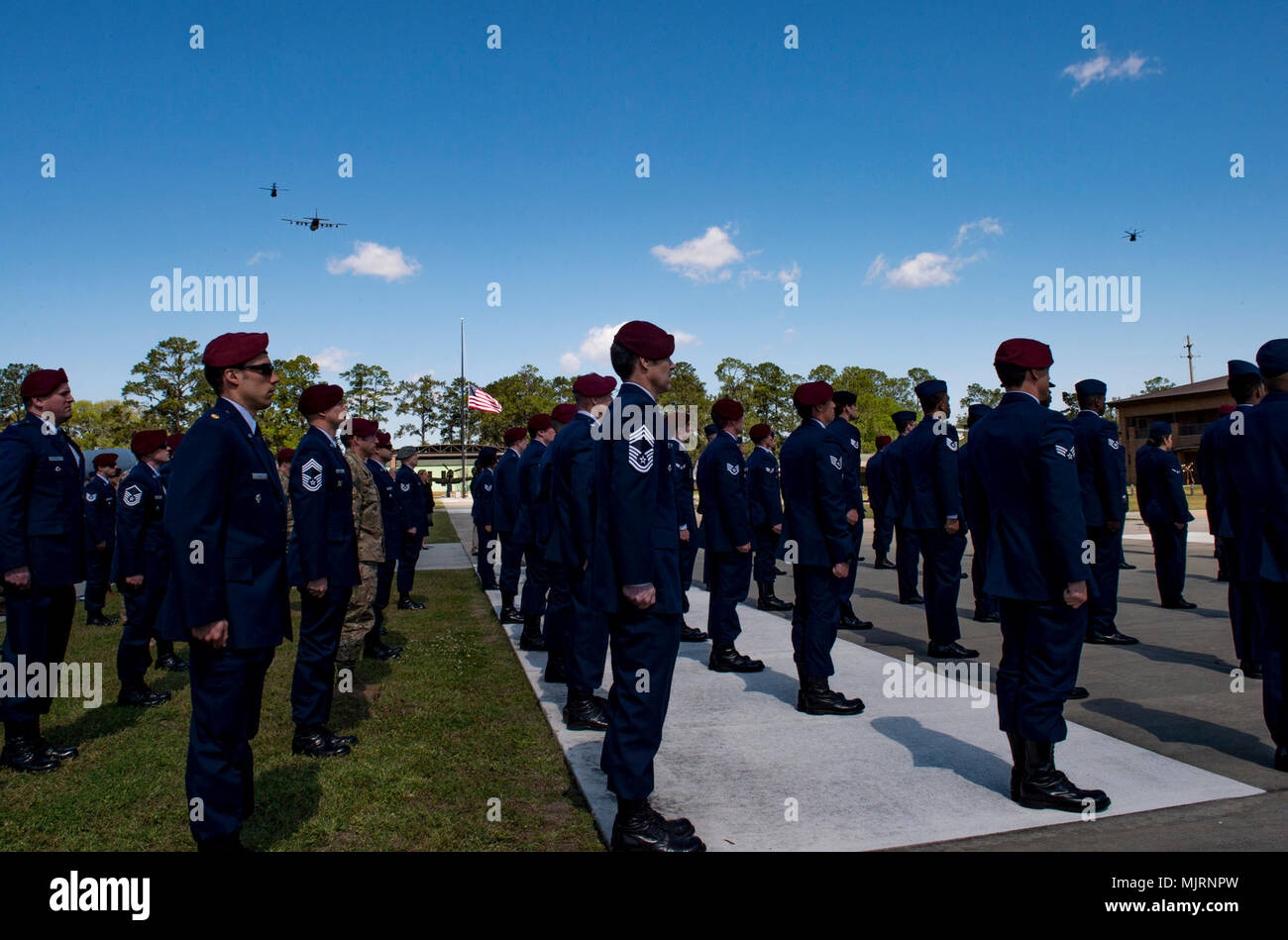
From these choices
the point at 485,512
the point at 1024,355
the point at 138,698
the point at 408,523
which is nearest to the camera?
the point at 1024,355

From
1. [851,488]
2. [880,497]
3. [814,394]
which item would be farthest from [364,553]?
[880,497]

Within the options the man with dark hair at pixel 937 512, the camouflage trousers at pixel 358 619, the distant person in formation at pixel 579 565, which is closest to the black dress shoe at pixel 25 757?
the camouflage trousers at pixel 358 619

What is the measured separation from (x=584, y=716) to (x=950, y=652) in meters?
3.72

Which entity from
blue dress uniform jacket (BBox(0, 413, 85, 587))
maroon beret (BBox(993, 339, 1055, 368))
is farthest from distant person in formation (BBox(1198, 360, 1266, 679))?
blue dress uniform jacket (BBox(0, 413, 85, 587))

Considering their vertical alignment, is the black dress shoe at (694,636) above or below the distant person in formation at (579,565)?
below

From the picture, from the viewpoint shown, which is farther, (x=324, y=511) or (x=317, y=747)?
(x=324, y=511)

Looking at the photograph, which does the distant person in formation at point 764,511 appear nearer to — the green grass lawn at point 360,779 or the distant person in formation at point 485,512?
the green grass lawn at point 360,779

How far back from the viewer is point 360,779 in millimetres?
4594

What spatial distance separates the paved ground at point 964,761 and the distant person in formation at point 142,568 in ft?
10.5

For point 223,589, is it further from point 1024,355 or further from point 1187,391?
point 1187,391

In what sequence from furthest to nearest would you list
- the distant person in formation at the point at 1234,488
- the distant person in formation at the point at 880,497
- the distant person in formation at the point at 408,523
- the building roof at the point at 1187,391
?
the building roof at the point at 1187,391
the distant person in formation at the point at 880,497
the distant person in formation at the point at 408,523
the distant person in formation at the point at 1234,488

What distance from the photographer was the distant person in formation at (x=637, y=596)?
11.5 feet

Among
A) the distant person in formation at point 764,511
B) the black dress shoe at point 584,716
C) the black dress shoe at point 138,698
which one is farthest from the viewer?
the distant person in formation at point 764,511

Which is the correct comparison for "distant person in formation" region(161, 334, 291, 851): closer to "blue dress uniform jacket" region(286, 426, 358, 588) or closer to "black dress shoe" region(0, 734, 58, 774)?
"blue dress uniform jacket" region(286, 426, 358, 588)
